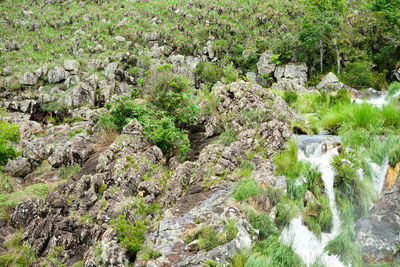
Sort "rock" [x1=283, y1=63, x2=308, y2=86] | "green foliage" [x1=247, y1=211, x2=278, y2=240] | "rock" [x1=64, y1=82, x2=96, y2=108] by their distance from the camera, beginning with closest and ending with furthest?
"green foliage" [x1=247, y1=211, x2=278, y2=240], "rock" [x1=64, y1=82, x2=96, y2=108], "rock" [x1=283, y1=63, x2=308, y2=86]

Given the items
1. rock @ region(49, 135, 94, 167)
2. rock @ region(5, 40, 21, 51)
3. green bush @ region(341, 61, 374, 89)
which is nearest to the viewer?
rock @ region(49, 135, 94, 167)

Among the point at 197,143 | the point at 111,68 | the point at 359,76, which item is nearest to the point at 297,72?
the point at 359,76

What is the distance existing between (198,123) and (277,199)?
737cm

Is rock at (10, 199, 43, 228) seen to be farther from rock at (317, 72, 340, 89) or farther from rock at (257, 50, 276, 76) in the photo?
rock at (257, 50, 276, 76)

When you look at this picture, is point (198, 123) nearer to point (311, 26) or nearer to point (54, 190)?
point (54, 190)

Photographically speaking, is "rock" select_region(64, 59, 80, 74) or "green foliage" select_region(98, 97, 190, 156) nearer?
"green foliage" select_region(98, 97, 190, 156)

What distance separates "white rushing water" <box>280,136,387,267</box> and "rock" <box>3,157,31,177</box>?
11.8 meters

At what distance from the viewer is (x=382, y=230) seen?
21.0 feet

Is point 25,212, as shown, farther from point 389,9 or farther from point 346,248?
point 389,9

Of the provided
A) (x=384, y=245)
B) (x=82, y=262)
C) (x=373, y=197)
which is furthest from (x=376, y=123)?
(x=82, y=262)

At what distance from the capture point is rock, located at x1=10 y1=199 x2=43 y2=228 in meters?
8.68

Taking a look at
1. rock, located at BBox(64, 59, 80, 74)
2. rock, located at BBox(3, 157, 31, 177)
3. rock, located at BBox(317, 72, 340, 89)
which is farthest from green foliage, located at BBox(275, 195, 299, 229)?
rock, located at BBox(64, 59, 80, 74)

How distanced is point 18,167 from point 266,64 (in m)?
30.7

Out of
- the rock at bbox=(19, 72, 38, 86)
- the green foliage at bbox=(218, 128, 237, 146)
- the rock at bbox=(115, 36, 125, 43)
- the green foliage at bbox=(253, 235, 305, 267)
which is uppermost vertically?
the rock at bbox=(115, 36, 125, 43)
